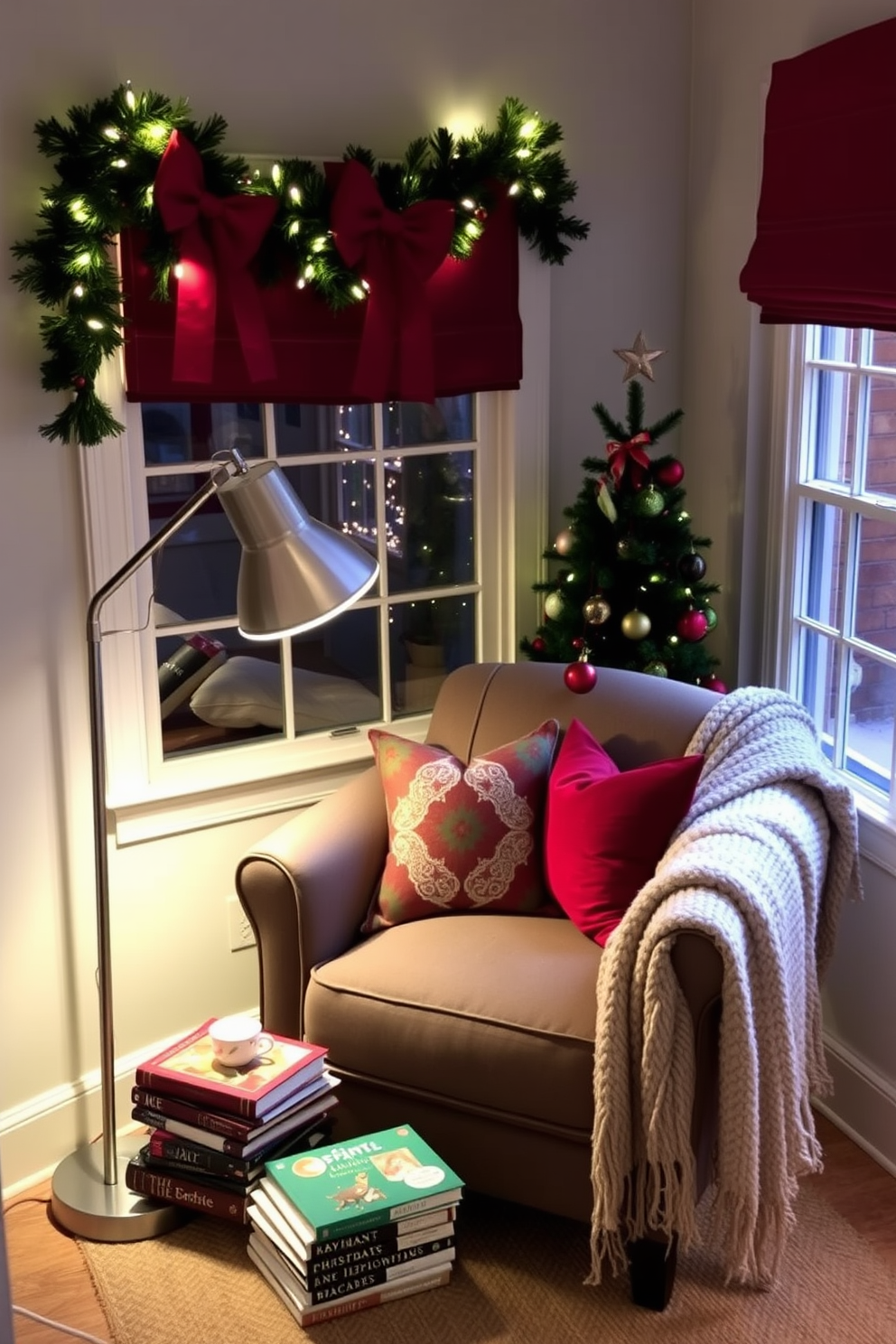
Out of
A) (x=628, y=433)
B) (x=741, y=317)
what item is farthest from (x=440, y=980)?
(x=741, y=317)

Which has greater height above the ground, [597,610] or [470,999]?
[597,610]

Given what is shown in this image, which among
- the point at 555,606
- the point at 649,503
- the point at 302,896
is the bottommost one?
the point at 302,896

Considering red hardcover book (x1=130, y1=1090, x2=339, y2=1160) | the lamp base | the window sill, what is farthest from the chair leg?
the window sill

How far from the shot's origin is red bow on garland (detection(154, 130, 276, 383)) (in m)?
2.56

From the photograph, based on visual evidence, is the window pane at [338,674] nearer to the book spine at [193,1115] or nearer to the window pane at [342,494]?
the window pane at [342,494]

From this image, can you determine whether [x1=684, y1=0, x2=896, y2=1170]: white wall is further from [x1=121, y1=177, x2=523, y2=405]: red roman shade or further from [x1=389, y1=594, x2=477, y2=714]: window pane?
[x1=389, y1=594, x2=477, y2=714]: window pane

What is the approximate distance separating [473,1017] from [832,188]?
5.26ft

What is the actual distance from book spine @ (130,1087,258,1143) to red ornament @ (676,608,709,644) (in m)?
1.29

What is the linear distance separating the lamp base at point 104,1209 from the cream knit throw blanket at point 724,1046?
2.57 feet

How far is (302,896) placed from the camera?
8.25 feet

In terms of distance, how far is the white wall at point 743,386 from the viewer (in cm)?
279

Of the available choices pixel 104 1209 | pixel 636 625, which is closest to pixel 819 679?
pixel 636 625

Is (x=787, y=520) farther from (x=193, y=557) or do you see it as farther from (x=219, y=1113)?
(x=219, y=1113)

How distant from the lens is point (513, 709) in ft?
9.52
